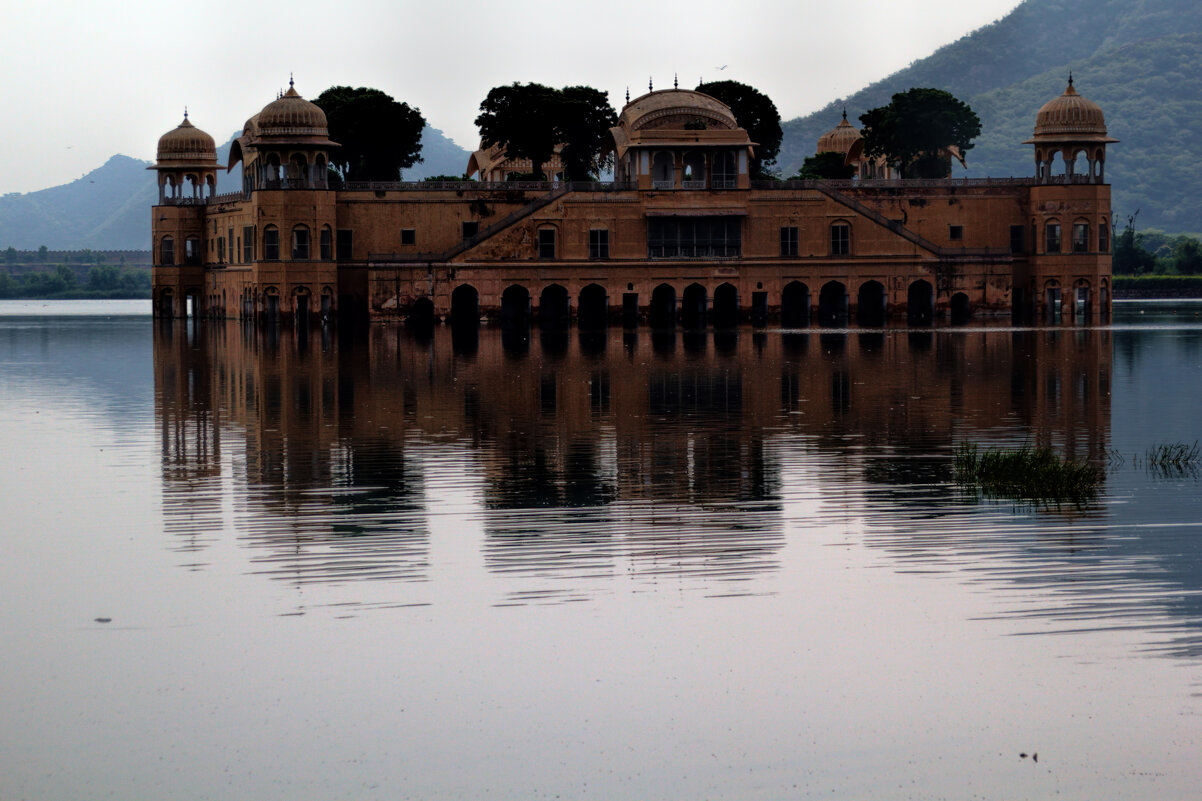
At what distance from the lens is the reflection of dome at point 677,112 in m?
81.6

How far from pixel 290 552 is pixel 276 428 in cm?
1278

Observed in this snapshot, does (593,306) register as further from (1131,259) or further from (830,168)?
(1131,259)

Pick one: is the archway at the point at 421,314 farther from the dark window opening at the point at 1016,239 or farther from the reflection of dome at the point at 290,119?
the dark window opening at the point at 1016,239

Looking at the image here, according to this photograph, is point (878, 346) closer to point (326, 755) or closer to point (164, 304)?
point (326, 755)

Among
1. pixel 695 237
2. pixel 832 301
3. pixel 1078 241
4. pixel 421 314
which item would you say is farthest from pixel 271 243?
pixel 1078 241

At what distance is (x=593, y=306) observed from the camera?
8725 centimetres

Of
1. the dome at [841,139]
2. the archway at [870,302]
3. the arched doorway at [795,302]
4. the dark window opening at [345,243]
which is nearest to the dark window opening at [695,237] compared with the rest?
the arched doorway at [795,302]

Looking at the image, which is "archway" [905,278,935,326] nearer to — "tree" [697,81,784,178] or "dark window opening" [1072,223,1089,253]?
"dark window opening" [1072,223,1089,253]

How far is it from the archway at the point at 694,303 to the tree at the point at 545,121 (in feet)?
40.6

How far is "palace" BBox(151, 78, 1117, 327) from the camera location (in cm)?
7994

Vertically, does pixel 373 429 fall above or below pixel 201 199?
below

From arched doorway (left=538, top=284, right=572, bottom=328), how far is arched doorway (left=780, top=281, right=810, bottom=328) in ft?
37.5

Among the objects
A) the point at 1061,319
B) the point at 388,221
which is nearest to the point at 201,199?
the point at 388,221

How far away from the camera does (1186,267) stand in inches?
5428
